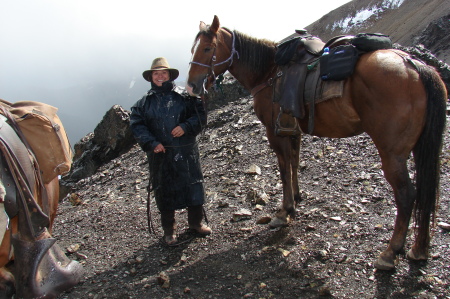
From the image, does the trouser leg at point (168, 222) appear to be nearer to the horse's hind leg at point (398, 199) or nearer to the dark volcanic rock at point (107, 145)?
the horse's hind leg at point (398, 199)

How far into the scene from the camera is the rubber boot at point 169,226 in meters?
4.08

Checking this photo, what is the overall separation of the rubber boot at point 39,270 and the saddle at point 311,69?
2.53m

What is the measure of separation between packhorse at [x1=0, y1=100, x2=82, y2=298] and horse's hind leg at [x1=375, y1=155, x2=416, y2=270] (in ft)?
8.80

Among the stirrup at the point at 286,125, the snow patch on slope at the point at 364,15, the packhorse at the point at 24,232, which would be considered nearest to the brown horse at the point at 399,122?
the stirrup at the point at 286,125

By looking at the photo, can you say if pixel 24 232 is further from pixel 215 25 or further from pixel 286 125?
pixel 215 25

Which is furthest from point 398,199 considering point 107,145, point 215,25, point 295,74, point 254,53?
point 107,145

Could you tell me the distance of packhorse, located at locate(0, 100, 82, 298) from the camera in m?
2.45

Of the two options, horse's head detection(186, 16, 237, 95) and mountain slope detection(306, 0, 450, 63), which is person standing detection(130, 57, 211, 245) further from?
mountain slope detection(306, 0, 450, 63)

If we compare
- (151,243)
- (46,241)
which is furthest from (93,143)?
(46,241)

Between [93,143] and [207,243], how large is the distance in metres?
8.18

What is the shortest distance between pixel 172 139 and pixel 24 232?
5.85 feet

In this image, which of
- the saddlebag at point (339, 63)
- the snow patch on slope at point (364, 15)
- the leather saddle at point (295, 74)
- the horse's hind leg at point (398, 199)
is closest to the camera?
the horse's hind leg at point (398, 199)

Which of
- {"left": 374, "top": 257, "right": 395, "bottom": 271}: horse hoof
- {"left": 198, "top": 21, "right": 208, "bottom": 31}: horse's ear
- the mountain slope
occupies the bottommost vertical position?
{"left": 374, "top": 257, "right": 395, "bottom": 271}: horse hoof

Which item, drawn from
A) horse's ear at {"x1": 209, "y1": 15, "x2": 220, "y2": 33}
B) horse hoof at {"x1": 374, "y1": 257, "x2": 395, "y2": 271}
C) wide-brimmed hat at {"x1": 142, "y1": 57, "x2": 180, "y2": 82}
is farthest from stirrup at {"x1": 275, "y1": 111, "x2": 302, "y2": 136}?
horse hoof at {"x1": 374, "y1": 257, "x2": 395, "y2": 271}
